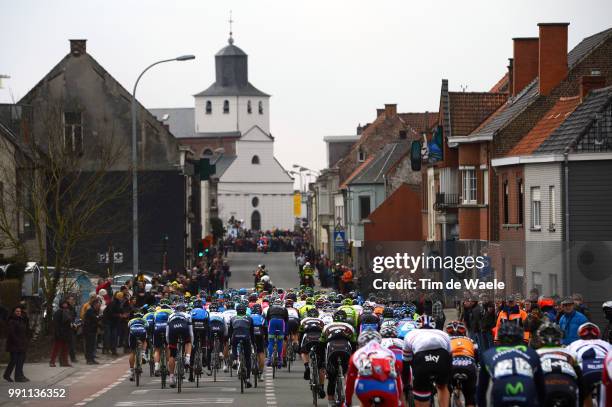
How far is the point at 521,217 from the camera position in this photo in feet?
145

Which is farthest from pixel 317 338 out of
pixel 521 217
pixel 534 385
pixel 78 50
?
pixel 78 50

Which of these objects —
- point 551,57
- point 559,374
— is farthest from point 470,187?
point 559,374

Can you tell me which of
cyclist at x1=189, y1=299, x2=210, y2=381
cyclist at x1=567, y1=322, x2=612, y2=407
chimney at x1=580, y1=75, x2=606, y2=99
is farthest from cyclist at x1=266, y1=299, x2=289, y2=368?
chimney at x1=580, y1=75, x2=606, y2=99

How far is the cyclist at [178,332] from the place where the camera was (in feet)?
81.8

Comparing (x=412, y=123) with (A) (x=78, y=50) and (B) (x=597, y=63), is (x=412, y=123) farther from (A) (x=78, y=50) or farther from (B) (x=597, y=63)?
(B) (x=597, y=63)

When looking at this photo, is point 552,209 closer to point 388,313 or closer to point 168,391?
point 388,313

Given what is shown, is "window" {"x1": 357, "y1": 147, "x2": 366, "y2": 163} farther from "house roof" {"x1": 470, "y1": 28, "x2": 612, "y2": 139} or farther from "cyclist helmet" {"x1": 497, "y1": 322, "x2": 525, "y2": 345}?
"cyclist helmet" {"x1": 497, "y1": 322, "x2": 525, "y2": 345}

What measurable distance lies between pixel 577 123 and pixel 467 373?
78.4 ft

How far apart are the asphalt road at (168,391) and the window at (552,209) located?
37.5 ft

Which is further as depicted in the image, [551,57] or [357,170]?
[357,170]

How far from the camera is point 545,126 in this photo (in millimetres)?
43781

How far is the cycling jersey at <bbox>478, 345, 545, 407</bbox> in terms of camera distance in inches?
526

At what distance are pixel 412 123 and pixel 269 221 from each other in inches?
3440

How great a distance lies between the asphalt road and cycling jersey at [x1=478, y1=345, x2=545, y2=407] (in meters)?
8.40
